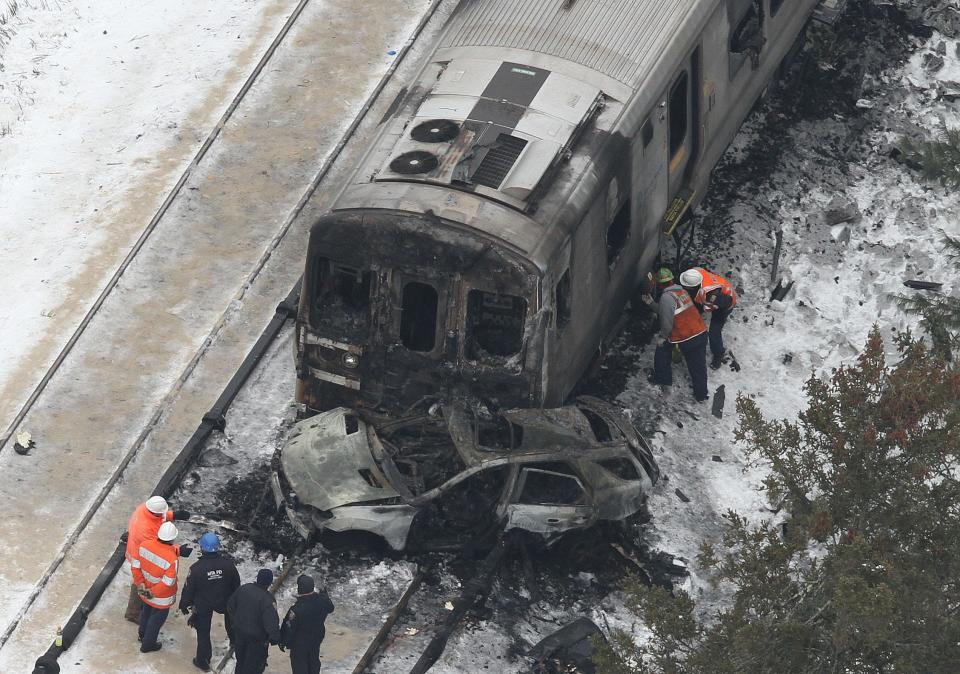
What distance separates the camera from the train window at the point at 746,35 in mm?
18297

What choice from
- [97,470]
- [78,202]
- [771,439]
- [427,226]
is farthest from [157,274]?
[771,439]

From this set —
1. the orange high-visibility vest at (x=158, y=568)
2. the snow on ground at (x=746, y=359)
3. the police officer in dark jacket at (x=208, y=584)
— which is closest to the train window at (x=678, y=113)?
the snow on ground at (x=746, y=359)

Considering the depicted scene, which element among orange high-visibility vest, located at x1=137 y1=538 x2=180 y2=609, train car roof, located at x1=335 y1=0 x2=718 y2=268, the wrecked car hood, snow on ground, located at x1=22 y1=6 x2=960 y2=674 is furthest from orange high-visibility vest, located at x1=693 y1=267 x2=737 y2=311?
orange high-visibility vest, located at x1=137 y1=538 x2=180 y2=609

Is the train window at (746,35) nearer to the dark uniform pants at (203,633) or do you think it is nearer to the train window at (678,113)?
the train window at (678,113)

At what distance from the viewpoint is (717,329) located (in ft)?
58.7

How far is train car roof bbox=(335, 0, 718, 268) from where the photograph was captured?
50.1 feet

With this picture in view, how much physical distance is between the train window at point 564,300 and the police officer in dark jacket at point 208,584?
146 inches

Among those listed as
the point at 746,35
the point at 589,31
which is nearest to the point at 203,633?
the point at 589,31

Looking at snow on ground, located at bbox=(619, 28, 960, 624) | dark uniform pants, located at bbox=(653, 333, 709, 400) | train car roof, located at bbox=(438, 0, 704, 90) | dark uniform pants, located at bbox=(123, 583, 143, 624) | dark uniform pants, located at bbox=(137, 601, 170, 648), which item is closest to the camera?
dark uniform pants, located at bbox=(137, 601, 170, 648)

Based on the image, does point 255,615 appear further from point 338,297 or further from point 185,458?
point 338,297

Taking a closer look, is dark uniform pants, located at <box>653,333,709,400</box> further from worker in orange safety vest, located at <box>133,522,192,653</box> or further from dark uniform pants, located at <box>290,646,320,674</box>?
worker in orange safety vest, located at <box>133,522,192,653</box>

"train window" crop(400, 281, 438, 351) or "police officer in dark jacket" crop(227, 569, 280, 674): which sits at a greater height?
"train window" crop(400, 281, 438, 351)

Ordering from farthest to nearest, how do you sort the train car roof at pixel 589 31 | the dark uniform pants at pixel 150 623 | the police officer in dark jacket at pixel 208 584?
the train car roof at pixel 589 31
the dark uniform pants at pixel 150 623
the police officer in dark jacket at pixel 208 584

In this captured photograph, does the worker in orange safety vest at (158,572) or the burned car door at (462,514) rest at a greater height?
the burned car door at (462,514)
